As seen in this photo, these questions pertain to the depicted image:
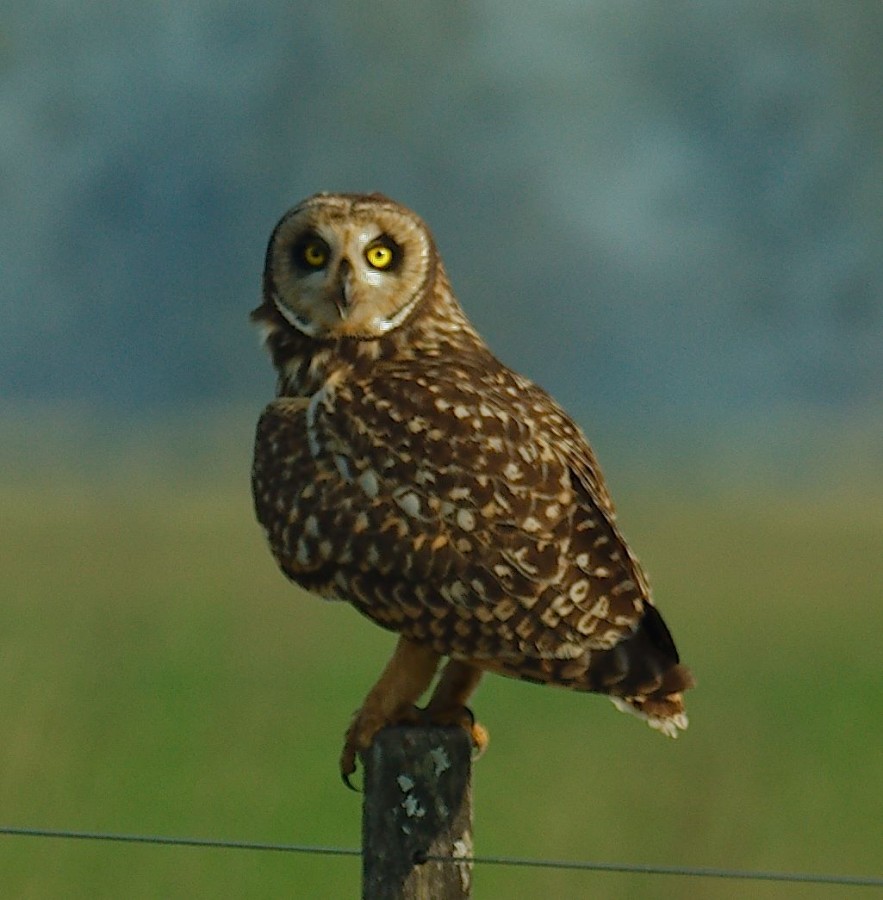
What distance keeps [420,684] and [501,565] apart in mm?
252

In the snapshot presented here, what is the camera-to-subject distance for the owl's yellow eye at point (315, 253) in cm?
280

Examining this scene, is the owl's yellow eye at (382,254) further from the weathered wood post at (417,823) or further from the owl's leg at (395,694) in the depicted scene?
the weathered wood post at (417,823)

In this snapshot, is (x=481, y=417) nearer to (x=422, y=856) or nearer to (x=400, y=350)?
(x=400, y=350)

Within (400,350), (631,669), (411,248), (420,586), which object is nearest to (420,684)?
(420,586)

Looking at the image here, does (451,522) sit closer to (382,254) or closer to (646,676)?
(646,676)

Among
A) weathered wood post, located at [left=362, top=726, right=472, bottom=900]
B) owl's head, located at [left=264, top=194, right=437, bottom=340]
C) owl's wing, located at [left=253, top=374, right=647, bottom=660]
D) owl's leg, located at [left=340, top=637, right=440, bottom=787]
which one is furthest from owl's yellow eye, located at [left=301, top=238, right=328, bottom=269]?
weathered wood post, located at [left=362, top=726, right=472, bottom=900]

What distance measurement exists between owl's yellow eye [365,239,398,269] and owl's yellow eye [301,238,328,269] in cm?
8

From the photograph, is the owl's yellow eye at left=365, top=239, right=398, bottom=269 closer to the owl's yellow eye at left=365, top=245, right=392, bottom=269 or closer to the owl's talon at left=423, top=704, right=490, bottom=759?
the owl's yellow eye at left=365, top=245, right=392, bottom=269

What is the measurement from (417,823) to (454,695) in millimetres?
526

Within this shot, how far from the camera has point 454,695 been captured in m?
2.56

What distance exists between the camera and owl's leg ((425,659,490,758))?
8.38ft

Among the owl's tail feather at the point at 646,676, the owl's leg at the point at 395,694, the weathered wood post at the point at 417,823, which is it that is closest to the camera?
the weathered wood post at the point at 417,823

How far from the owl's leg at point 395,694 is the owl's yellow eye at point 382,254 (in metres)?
0.72

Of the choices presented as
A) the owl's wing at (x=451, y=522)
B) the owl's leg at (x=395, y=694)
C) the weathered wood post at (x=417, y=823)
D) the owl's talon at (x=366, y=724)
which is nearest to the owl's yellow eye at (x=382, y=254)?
the owl's wing at (x=451, y=522)
